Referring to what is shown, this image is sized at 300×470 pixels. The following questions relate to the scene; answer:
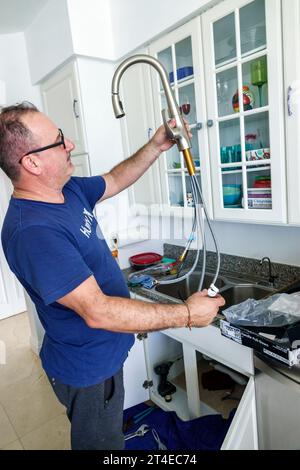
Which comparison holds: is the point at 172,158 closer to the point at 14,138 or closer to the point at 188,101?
the point at 188,101

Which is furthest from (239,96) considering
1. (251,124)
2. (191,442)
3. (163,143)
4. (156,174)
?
(191,442)

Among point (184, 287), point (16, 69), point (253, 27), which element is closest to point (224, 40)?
point (253, 27)

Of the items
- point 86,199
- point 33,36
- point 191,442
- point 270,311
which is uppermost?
point 33,36

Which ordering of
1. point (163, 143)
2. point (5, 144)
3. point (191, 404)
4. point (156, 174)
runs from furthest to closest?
point (156, 174), point (191, 404), point (163, 143), point (5, 144)

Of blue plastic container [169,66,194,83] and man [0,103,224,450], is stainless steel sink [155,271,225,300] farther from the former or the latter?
blue plastic container [169,66,194,83]

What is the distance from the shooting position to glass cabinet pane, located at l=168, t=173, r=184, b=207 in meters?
1.62

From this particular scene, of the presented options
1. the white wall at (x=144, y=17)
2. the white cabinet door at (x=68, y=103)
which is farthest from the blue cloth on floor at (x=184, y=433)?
the white wall at (x=144, y=17)

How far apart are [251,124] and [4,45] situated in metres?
1.94

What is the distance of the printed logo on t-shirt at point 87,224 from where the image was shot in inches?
39.3

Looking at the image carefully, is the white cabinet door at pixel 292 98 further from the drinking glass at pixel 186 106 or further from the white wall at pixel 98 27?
the white wall at pixel 98 27

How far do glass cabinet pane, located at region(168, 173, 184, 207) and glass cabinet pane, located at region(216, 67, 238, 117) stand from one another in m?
0.39

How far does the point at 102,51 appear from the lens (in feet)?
5.74

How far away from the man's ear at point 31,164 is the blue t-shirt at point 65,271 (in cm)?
9
